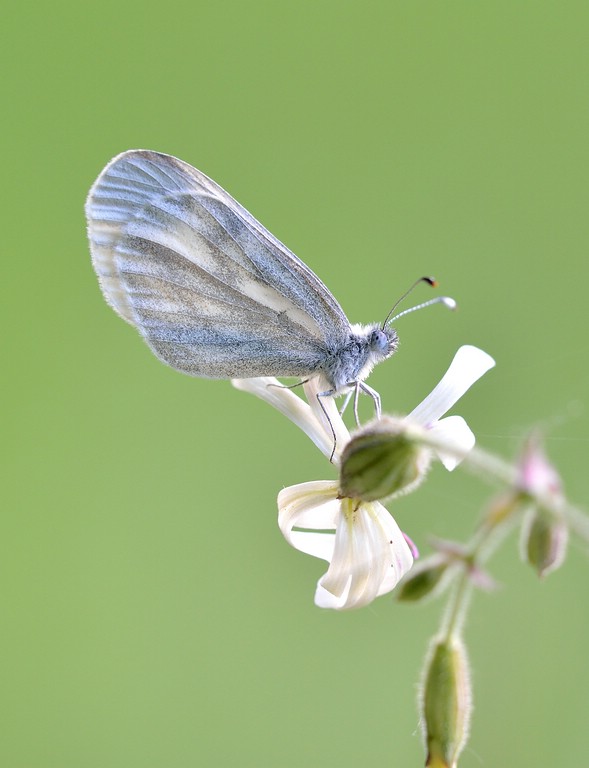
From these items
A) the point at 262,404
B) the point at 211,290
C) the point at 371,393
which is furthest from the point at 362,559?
the point at 262,404

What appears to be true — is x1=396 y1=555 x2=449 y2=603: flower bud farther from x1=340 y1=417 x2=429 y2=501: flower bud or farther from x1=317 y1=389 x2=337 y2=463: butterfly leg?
x1=317 y1=389 x2=337 y2=463: butterfly leg

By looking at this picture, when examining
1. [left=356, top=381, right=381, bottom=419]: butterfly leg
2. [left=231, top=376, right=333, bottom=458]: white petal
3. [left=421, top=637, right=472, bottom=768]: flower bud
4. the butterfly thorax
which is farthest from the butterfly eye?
[left=421, top=637, right=472, bottom=768]: flower bud

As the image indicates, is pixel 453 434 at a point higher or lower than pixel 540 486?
higher

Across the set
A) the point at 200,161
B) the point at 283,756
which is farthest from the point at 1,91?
the point at 283,756

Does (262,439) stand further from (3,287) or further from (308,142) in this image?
(308,142)

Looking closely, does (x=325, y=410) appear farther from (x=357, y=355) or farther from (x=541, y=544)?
(x=541, y=544)
